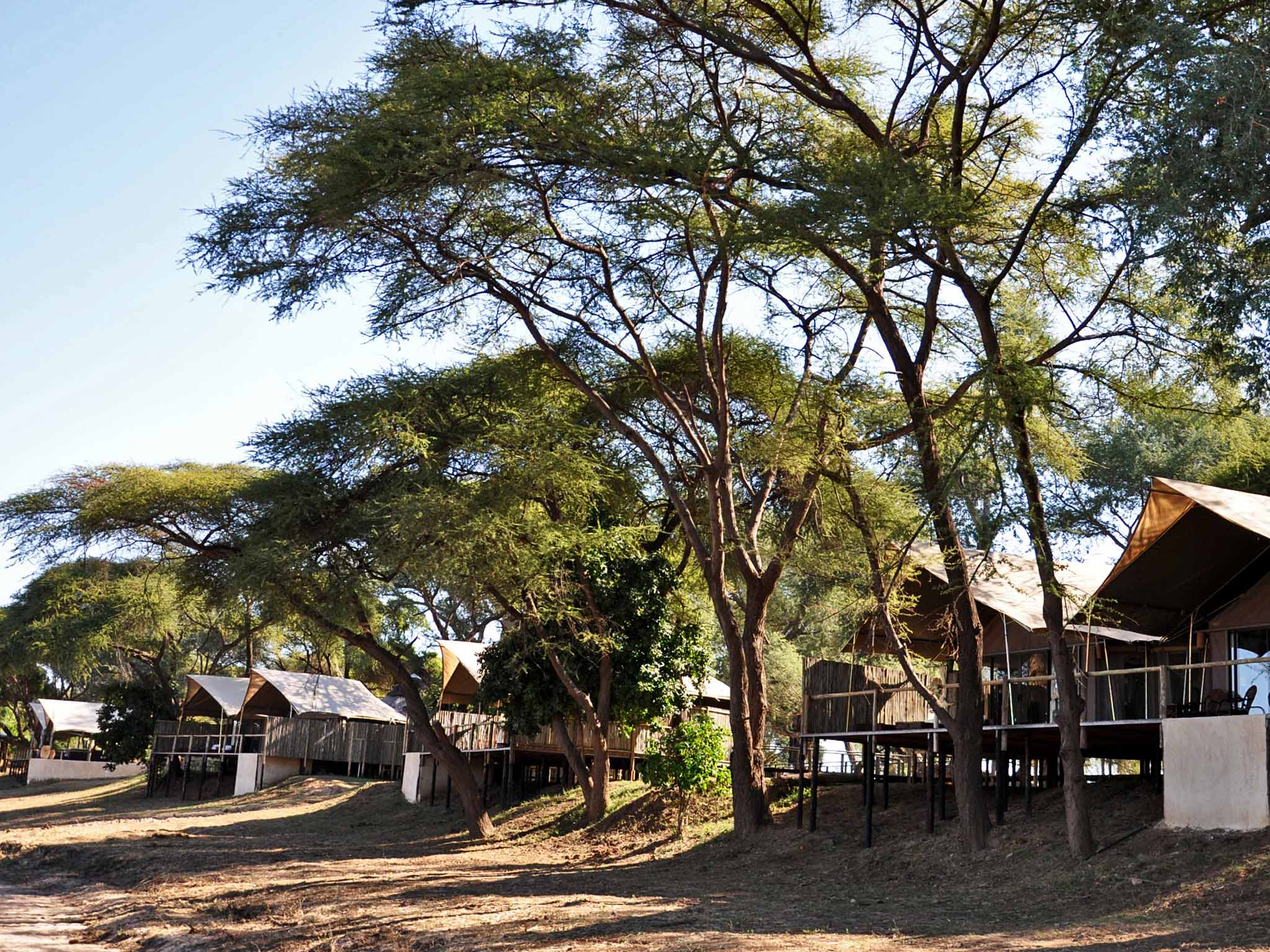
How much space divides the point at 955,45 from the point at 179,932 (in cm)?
1553

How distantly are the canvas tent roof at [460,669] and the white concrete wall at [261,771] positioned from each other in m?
8.04

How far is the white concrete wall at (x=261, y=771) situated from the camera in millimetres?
39344

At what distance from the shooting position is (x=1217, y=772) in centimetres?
1470

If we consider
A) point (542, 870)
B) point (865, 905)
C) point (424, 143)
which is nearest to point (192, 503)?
point (542, 870)

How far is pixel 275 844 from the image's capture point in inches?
985

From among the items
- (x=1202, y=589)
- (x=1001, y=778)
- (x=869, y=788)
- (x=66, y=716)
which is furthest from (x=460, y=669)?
(x=66, y=716)

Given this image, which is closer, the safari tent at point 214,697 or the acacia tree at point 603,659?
the acacia tree at point 603,659

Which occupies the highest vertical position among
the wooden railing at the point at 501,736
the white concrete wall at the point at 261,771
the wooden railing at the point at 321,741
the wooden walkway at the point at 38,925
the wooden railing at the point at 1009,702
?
the wooden railing at the point at 1009,702

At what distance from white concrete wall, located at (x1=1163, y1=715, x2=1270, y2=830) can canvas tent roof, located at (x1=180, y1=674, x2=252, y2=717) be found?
34.8m

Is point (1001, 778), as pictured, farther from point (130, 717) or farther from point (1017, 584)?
point (130, 717)

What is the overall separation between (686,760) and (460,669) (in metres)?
12.3

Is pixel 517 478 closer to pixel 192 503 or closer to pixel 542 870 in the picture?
pixel 542 870

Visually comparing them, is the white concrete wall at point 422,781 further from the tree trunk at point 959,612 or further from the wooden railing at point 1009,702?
the tree trunk at point 959,612

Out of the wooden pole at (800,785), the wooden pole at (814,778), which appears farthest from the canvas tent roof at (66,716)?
the wooden pole at (814,778)
